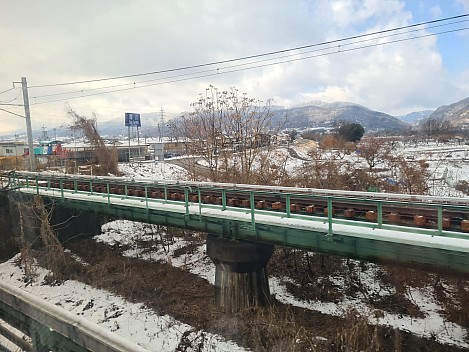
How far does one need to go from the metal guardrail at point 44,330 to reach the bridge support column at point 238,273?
27.5 feet

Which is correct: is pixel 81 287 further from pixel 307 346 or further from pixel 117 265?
pixel 307 346

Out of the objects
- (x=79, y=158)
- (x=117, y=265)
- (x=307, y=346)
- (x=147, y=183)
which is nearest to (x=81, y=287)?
(x=117, y=265)

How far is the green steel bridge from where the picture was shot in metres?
7.95

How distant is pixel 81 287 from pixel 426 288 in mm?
15258

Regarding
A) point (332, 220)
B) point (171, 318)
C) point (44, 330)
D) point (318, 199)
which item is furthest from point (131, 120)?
point (44, 330)

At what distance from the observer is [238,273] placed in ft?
41.0

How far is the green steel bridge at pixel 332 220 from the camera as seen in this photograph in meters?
7.95

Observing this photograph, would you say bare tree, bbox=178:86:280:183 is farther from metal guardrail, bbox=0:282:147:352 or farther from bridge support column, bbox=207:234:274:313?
metal guardrail, bbox=0:282:147:352

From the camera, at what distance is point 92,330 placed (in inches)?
114

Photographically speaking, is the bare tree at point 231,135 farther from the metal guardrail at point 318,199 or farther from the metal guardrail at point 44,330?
the metal guardrail at point 44,330

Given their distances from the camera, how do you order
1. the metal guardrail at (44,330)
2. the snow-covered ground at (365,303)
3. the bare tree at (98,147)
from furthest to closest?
the bare tree at (98,147) → the snow-covered ground at (365,303) → the metal guardrail at (44,330)

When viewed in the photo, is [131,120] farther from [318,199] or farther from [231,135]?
[318,199]

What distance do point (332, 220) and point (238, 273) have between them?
4.79 metres

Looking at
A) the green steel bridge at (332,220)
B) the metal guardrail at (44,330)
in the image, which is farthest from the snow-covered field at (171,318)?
the metal guardrail at (44,330)
